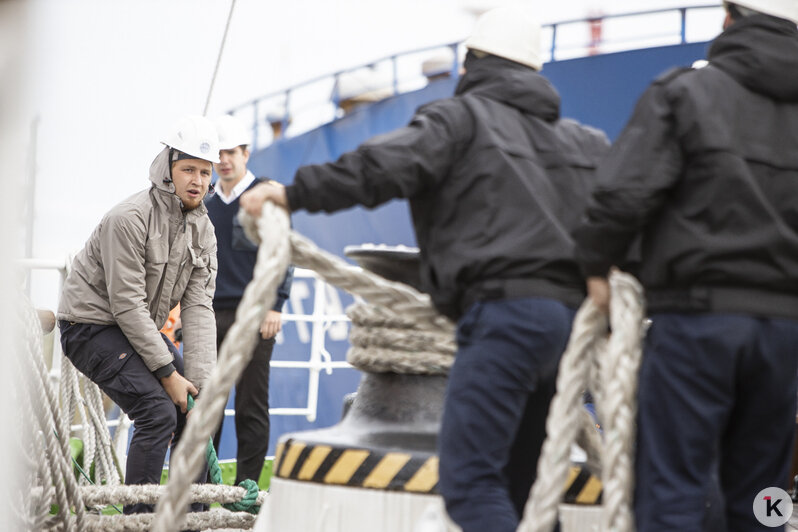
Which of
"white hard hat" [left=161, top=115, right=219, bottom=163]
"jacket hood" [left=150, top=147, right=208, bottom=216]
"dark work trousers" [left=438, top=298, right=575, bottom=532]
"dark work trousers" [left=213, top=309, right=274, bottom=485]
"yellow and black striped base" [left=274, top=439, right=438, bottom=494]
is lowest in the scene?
"dark work trousers" [left=213, top=309, right=274, bottom=485]

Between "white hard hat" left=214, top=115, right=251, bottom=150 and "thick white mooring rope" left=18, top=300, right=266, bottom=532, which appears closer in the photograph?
"thick white mooring rope" left=18, top=300, right=266, bottom=532

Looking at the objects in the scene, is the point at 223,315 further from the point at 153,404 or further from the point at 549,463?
the point at 549,463

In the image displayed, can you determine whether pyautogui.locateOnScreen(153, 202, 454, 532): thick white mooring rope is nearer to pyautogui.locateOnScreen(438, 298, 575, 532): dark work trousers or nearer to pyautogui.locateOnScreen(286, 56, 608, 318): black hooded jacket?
pyautogui.locateOnScreen(286, 56, 608, 318): black hooded jacket

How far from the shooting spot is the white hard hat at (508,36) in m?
2.19

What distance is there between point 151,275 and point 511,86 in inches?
67.3

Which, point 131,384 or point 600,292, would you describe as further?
point 131,384

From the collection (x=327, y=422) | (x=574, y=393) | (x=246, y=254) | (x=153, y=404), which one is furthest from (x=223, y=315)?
(x=327, y=422)

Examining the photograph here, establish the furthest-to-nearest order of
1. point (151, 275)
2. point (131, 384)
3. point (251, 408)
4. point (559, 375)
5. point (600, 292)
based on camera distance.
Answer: point (251, 408) → point (151, 275) → point (131, 384) → point (559, 375) → point (600, 292)

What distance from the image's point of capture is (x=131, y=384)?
323 cm

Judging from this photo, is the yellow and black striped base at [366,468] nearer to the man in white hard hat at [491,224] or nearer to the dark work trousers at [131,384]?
the man in white hard hat at [491,224]

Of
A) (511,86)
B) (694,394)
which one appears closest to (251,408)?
(511,86)

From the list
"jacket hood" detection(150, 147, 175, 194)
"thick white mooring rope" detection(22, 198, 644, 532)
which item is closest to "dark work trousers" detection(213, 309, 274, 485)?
"jacket hood" detection(150, 147, 175, 194)

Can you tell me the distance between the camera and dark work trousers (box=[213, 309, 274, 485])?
14.2ft

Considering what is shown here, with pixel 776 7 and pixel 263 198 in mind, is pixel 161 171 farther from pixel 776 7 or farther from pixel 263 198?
pixel 776 7
